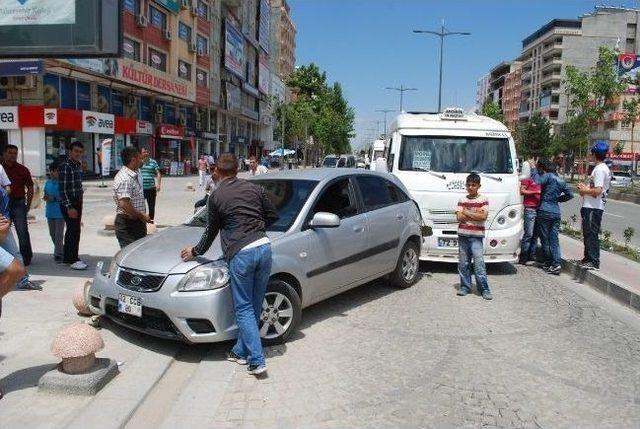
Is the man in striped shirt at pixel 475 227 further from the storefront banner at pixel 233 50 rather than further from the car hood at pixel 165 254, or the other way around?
the storefront banner at pixel 233 50

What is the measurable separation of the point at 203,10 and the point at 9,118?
84.2 ft

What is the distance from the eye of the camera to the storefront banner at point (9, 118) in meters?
27.3

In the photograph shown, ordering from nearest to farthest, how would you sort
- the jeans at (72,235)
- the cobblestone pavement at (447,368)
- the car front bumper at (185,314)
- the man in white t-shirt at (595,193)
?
the cobblestone pavement at (447,368), the car front bumper at (185,314), the jeans at (72,235), the man in white t-shirt at (595,193)

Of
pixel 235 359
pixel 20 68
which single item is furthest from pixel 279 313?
pixel 20 68

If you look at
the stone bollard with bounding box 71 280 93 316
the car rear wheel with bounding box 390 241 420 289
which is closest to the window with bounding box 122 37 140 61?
the car rear wheel with bounding box 390 241 420 289

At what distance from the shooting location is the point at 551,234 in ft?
30.3

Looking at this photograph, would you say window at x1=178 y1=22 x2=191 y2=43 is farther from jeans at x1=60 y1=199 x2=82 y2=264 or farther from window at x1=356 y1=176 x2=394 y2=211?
window at x1=356 y1=176 x2=394 y2=211

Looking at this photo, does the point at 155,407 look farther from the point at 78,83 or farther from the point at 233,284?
the point at 78,83

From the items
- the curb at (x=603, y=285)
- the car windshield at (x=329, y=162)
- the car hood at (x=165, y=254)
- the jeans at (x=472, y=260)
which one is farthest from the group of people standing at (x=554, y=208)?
the car windshield at (x=329, y=162)

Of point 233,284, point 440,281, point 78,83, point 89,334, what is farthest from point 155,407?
point 78,83

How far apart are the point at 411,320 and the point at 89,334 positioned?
3.47 meters

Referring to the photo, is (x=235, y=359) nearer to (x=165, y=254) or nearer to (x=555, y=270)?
(x=165, y=254)

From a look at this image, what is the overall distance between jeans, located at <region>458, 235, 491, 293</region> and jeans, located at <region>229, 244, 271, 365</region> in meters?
3.64

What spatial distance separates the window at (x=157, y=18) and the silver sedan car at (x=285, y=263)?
35485 millimetres
